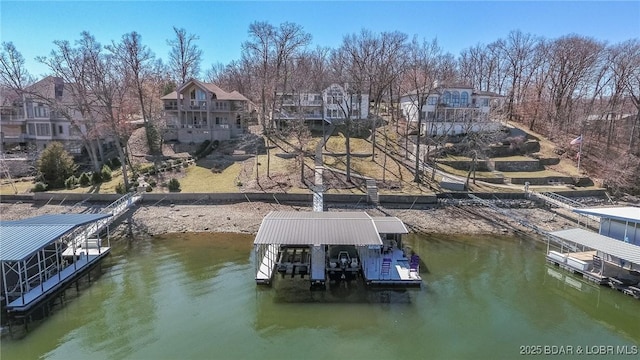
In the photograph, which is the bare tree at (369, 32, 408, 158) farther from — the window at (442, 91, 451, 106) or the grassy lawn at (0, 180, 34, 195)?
the grassy lawn at (0, 180, 34, 195)

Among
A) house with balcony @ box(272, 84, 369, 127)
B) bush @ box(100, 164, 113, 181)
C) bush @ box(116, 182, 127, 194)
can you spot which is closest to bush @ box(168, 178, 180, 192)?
bush @ box(116, 182, 127, 194)

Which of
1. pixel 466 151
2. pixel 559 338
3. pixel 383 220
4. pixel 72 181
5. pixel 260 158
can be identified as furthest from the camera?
pixel 466 151

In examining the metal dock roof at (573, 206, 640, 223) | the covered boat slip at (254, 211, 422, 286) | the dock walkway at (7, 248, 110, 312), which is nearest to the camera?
the dock walkway at (7, 248, 110, 312)

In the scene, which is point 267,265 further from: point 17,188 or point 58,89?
point 58,89

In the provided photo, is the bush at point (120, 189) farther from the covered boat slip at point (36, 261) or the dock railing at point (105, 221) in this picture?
the covered boat slip at point (36, 261)

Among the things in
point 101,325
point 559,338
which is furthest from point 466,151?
point 101,325

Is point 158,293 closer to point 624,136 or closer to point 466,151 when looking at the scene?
point 466,151

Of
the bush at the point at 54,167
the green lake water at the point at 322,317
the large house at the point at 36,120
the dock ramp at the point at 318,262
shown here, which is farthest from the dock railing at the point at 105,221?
the large house at the point at 36,120

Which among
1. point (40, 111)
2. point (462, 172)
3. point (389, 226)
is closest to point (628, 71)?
point (462, 172)
